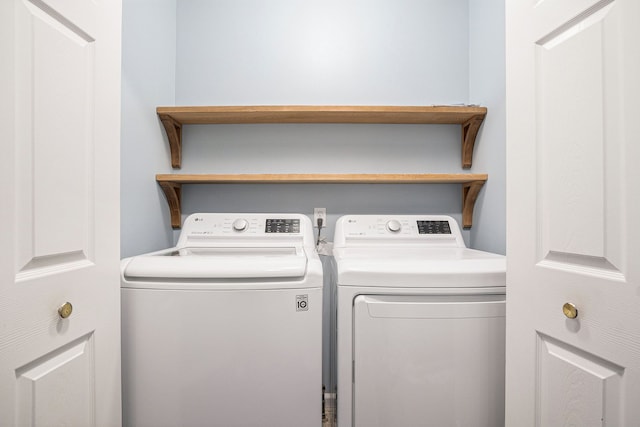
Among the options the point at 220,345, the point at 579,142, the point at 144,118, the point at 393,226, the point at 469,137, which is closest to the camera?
the point at 579,142

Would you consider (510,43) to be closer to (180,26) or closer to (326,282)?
(326,282)

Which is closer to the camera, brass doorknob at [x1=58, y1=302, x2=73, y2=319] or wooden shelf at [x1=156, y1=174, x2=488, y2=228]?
brass doorknob at [x1=58, y1=302, x2=73, y2=319]

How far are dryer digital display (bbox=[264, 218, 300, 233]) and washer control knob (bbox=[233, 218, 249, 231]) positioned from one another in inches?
4.4

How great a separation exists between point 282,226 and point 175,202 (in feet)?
2.25

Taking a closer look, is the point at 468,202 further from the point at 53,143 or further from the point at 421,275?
the point at 53,143

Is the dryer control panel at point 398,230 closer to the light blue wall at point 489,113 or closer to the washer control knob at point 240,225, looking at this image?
the light blue wall at point 489,113

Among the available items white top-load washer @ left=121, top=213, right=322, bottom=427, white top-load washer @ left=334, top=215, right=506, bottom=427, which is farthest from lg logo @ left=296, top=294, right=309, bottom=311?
white top-load washer @ left=334, top=215, right=506, bottom=427

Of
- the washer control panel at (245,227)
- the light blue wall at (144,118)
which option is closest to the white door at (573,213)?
the washer control panel at (245,227)

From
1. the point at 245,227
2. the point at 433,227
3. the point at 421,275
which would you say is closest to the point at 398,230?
the point at 433,227

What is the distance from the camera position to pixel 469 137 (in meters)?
1.69

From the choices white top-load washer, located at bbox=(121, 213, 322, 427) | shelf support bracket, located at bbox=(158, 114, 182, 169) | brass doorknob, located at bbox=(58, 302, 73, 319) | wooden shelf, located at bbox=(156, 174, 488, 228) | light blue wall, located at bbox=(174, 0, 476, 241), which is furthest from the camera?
light blue wall, located at bbox=(174, 0, 476, 241)

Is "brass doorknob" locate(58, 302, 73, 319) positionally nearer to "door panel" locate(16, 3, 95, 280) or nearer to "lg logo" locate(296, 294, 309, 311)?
"door panel" locate(16, 3, 95, 280)

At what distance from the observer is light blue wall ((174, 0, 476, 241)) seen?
69.7 inches

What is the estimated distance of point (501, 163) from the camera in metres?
1.45
